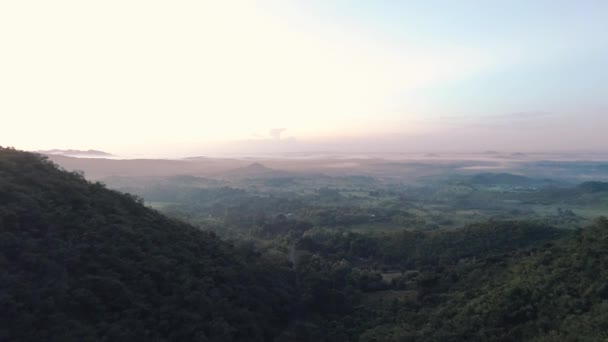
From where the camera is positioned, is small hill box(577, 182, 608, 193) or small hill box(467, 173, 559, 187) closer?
small hill box(577, 182, 608, 193)

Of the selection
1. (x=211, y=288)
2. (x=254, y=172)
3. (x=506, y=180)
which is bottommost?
(x=506, y=180)

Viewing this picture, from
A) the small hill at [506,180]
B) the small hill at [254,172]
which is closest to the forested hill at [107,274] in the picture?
the small hill at [254,172]

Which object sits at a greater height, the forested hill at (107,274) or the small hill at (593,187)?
the forested hill at (107,274)

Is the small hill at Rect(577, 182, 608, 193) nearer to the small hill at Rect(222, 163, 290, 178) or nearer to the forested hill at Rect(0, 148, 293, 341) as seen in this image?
the small hill at Rect(222, 163, 290, 178)

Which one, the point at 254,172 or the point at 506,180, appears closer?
the point at 254,172

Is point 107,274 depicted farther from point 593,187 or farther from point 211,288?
point 593,187

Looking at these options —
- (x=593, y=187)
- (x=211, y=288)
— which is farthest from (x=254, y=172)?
(x=211, y=288)

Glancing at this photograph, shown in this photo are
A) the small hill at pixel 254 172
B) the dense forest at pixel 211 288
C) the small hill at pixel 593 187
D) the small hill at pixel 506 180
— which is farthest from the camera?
the small hill at pixel 506 180

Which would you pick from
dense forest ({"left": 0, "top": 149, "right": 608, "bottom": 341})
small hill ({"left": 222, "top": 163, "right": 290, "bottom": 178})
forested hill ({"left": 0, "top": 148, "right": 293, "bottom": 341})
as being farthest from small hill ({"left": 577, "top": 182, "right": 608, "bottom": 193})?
forested hill ({"left": 0, "top": 148, "right": 293, "bottom": 341})

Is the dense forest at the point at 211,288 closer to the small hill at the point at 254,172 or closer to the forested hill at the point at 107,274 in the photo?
the forested hill at the point at 107,274
